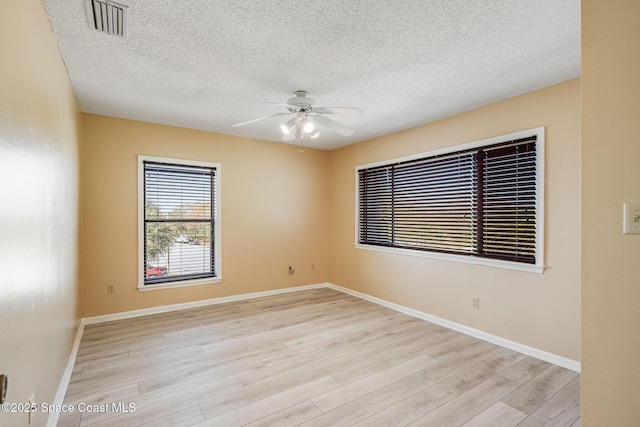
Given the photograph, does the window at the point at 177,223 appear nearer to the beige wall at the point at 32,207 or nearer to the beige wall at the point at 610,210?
the beige wall at the point at 32,207

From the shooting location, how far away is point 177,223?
14.5 feet

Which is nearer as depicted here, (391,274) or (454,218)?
(454,218)

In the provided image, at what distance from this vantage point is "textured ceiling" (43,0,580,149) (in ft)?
6.19

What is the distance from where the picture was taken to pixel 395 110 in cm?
361

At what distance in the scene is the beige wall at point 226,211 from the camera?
385cm

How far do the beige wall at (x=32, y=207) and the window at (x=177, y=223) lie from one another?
163 centimetres

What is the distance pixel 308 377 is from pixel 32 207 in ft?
7.26

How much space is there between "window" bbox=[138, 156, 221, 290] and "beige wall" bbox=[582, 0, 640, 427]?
4.32 meters

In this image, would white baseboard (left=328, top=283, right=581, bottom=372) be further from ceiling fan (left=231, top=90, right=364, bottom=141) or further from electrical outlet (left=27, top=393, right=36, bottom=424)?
electrical outlet (left=27, top=393, right=36, bottom=424)

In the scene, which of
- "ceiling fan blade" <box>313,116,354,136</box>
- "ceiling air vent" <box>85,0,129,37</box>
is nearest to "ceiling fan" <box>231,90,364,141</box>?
"ceiling fan blade" <box>313,116,354,136</box>

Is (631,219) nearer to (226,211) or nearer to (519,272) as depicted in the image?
(519,272)

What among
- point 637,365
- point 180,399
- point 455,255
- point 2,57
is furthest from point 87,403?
point 455,255

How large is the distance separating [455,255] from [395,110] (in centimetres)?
187

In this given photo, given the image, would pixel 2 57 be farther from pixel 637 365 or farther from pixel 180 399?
pixel 637 365
